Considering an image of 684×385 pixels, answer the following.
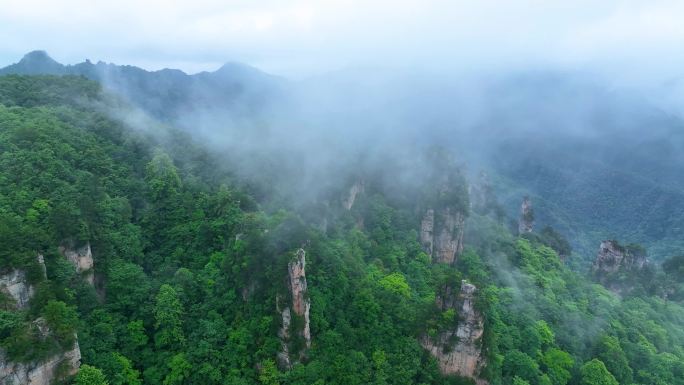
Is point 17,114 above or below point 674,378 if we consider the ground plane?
above

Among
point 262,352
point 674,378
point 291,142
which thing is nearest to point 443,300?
point 262,352

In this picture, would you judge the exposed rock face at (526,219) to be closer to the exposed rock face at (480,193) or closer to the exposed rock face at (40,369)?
the exposed rock face at (480,193)

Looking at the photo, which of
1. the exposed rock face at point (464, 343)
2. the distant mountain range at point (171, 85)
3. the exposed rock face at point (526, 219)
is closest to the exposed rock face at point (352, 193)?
the exposed rock face at point (464, 343)

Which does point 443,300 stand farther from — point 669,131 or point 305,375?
point 669,131

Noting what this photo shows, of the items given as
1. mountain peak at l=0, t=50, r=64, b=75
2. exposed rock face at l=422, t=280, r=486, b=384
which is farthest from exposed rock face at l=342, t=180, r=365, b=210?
mountain peak at l=0, t=50, r=64, b=75

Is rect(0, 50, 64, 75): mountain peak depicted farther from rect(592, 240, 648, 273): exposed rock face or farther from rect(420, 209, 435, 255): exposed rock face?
rect(592, 240, 648, 273): exposed rock face
